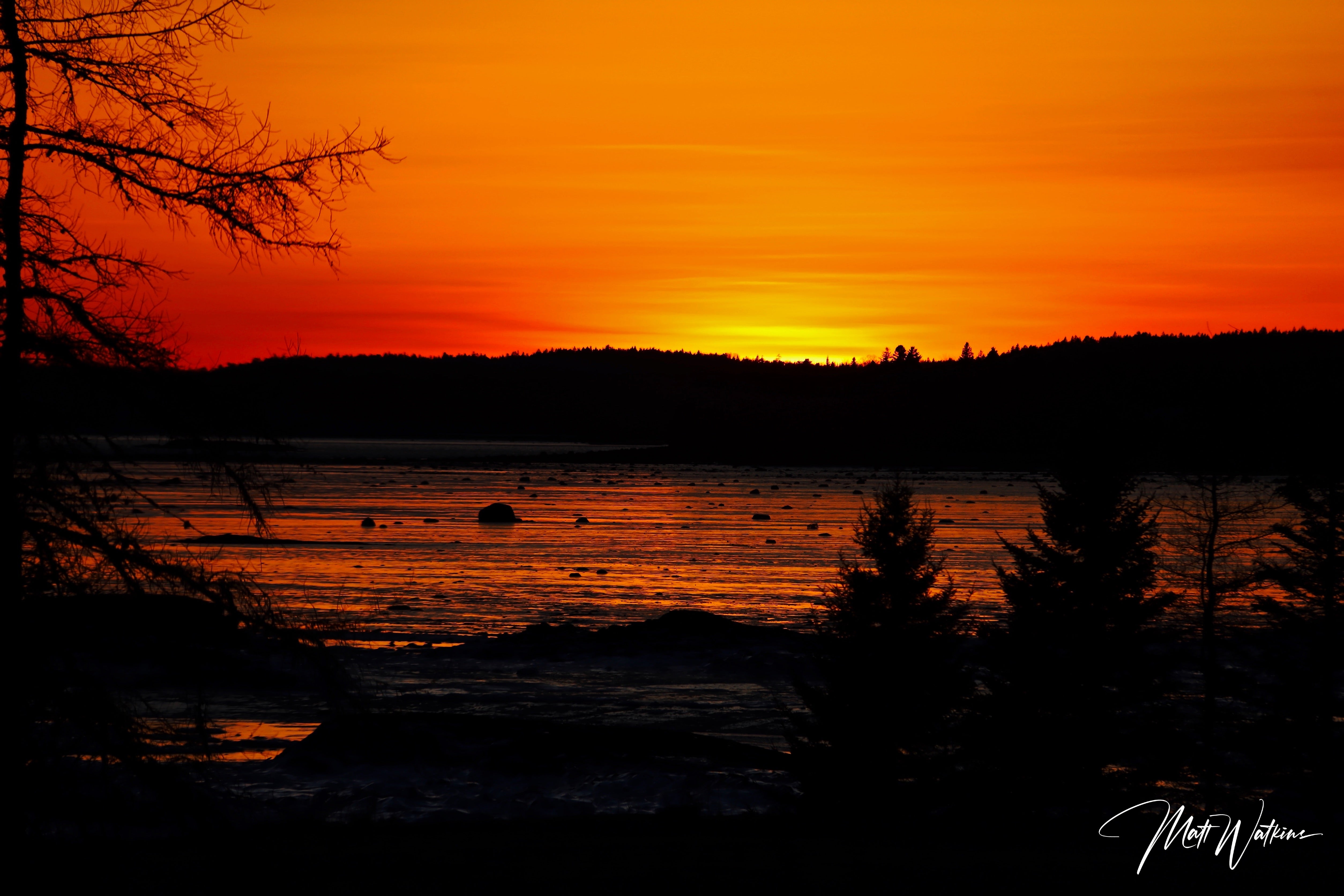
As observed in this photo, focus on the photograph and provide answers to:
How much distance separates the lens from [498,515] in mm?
63062

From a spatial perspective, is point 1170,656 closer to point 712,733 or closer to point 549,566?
point 712,733

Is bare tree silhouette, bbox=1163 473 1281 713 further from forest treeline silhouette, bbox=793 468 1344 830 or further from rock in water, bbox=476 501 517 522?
rock in water, bbox=476 501 517 522

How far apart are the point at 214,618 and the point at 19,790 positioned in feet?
4.81

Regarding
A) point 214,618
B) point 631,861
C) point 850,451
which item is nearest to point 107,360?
point 214,618

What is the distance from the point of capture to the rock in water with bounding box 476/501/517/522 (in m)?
62.6

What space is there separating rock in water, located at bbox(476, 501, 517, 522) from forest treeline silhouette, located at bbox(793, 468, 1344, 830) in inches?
1575

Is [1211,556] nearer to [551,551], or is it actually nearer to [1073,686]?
[1073,686]

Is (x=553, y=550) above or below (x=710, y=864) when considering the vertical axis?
below
